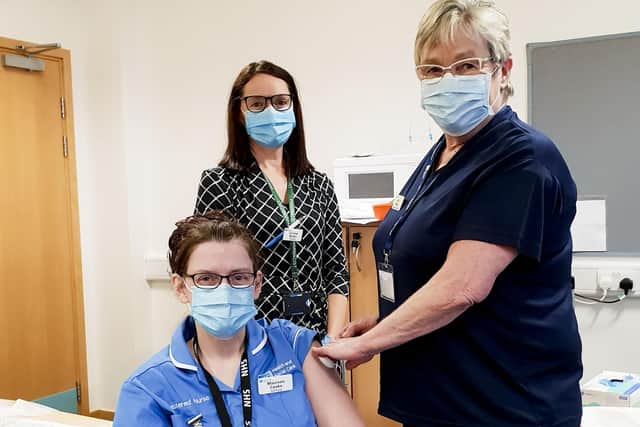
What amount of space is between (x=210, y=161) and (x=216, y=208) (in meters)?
2.09

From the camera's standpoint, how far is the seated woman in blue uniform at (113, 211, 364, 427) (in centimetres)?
128

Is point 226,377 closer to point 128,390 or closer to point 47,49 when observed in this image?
point 128,390

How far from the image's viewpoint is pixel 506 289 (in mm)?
1099

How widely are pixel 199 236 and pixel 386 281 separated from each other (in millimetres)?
462

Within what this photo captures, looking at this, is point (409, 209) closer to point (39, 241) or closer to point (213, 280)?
point (213, 280)

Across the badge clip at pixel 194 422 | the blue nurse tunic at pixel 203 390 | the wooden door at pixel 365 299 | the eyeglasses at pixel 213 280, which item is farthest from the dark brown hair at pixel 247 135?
the wooden door at pixel 365 299

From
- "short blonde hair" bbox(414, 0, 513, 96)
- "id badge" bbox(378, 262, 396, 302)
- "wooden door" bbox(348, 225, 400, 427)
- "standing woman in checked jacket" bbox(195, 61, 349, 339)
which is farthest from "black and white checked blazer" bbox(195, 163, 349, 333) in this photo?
"wooden door" bbox(348, 225, 400, 427)

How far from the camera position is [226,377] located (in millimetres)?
1381

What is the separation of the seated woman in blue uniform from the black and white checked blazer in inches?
8.8

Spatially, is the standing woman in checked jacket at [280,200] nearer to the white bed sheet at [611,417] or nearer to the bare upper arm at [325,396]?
the bare upper arm at [325,396]

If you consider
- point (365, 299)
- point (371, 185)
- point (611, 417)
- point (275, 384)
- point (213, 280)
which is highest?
point (371, 185)

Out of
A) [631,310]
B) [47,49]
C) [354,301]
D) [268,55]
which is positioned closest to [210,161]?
[268,55]

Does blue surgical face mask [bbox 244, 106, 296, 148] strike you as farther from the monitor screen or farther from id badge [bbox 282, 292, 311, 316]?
the monitor screen

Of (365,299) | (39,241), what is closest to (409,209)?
(365,299)
